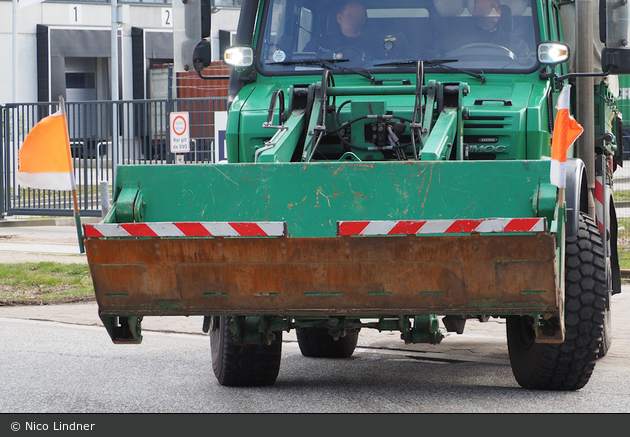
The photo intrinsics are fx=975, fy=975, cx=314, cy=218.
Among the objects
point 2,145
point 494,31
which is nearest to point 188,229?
point 494,31

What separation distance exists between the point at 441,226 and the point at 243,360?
2027 mm

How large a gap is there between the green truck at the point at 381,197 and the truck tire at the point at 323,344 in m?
1.28

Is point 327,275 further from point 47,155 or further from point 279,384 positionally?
point 47,155

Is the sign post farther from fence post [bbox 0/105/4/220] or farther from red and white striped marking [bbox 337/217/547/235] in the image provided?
red and white striped marking [bbox 337/217/547/235]

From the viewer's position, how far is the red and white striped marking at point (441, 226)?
4.62 m

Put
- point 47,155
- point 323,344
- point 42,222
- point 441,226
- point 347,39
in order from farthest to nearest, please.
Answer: point 42,222 < point 323,344 < point 347,39 < point 47,155 < point 441,226

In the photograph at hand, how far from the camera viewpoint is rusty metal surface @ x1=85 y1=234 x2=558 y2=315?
4.72 metres

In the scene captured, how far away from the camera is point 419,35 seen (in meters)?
6.63

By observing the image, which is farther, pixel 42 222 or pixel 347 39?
pixel 42 222

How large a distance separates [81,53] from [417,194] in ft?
115

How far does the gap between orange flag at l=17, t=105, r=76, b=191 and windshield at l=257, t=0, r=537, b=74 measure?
165 centimetres

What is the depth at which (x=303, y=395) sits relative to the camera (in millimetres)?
5980
